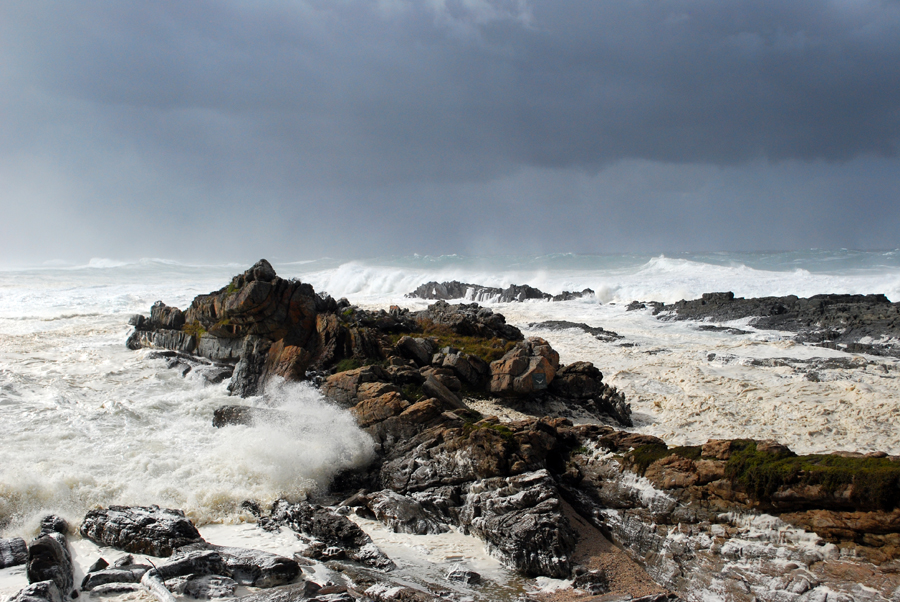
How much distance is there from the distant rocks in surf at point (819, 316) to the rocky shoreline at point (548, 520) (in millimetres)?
20382

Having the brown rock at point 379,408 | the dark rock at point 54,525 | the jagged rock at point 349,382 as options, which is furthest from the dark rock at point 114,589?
the jagged rock at point 349,382

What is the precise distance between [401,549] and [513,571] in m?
1.80

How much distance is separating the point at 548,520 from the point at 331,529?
11.5 feet

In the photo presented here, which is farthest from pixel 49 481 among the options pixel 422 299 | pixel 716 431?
pixel 422 299

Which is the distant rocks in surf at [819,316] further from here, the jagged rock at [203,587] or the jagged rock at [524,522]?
the jagged rock at [203,587]

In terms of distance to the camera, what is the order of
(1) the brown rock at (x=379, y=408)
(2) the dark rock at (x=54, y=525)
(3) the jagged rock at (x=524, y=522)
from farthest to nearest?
(1) the brown rock at (x=379, y=408), (2) the dark rock at (x=54, y=525), (3) the jagged rock at (x=524, y=522)

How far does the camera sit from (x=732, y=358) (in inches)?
867

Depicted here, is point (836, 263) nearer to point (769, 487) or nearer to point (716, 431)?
point (716, 431)

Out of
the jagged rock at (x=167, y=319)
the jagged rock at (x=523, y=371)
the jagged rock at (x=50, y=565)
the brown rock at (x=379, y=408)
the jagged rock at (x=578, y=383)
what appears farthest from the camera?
the jagged rock at (x=167, y=319)

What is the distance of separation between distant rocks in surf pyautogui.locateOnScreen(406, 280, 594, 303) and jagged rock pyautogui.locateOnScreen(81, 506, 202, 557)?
140 feet

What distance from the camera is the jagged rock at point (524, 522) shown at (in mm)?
7887

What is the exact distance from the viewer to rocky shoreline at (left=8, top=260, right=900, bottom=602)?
21.5 ft

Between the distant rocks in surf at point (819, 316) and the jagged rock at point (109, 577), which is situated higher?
the distant rocks in surf at point (819, 316)

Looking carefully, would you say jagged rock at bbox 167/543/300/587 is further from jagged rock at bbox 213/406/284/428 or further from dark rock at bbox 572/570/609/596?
jagged rock at bbox 213/406/284/428
